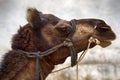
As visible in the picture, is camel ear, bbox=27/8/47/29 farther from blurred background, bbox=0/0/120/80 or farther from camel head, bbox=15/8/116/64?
blurred background, bbox=0/0/120/80

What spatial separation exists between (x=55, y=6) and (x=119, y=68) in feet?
7.04

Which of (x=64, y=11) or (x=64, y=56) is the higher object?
(x=64, y=11)

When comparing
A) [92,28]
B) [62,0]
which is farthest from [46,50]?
[62,0]

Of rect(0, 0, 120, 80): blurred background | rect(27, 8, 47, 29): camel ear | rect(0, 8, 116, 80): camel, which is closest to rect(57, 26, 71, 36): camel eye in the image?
rect(0, 8, 116, 80): camel

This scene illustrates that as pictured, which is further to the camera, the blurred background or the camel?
the blurred background

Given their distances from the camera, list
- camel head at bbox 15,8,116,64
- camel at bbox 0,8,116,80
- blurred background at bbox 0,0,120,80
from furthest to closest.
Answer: blurred background at bbox 0,0,120,80 < camel head at bbox 15,8,116,64 < camel at bbox 0,8,116,80

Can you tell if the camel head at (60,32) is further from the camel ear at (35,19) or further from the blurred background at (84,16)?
the blurred background at (84,16)

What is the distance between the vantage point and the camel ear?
3.60m

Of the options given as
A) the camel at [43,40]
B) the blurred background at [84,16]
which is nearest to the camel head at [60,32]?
the camel at [43,40]

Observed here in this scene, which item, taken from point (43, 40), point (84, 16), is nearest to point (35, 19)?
point (43, 40)

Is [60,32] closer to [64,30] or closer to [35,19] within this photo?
[64,30]

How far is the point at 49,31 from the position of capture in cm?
358

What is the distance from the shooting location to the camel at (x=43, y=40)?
3.45 m

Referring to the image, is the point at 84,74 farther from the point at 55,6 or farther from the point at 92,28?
the point at 92,28
